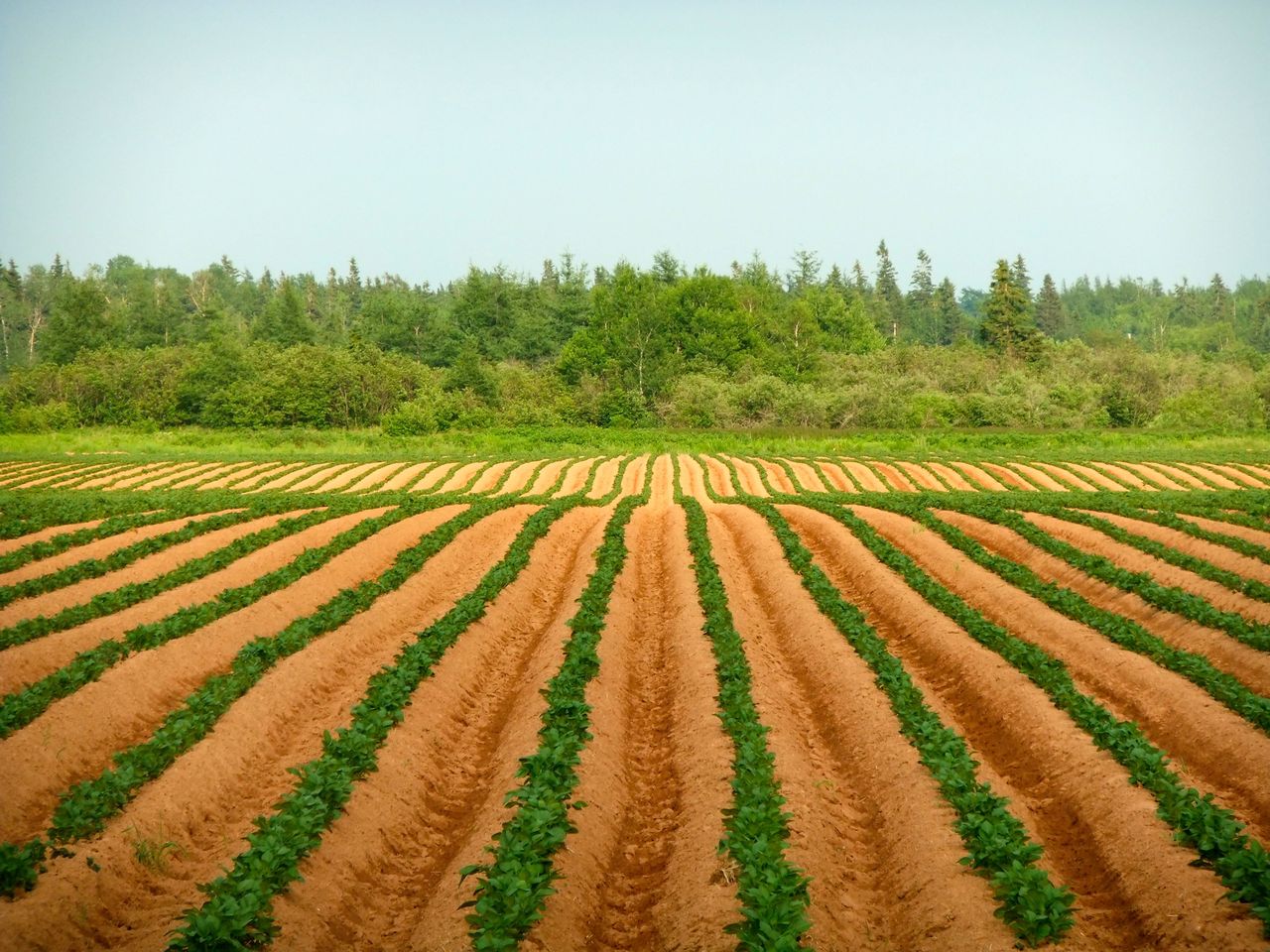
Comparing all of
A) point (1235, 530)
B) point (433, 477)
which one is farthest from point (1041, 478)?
point (433, 477)

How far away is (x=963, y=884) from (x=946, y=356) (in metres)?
75.6

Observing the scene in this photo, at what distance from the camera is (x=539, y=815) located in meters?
8.48

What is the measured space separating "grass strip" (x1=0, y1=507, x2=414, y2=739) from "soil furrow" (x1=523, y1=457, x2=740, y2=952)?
6469 millimetres

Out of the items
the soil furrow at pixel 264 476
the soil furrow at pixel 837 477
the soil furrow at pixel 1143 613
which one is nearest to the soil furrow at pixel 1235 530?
the soil furrow at pixel 1143 613

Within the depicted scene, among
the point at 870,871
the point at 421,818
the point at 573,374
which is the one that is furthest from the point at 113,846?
the point at 573,374

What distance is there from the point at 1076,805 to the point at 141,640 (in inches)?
495

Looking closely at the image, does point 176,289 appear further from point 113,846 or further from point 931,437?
point 113,846

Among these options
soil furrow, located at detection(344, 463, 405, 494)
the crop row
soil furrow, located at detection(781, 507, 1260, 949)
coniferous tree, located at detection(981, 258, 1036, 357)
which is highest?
coniferous tree, located at detection(981, 258, 1036, 357)

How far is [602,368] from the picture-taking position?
277ft

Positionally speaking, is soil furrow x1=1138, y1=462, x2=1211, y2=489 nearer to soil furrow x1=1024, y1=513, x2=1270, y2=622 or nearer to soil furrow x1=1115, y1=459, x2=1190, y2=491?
soil furrow x1=1115, y1=459, x2=1190, y2=491

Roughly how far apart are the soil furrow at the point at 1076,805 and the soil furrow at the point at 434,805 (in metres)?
5.43

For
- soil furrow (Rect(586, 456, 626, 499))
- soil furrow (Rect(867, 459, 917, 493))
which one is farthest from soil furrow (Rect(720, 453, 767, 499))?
soil furrow (Rect(586, 456, 626, 499))

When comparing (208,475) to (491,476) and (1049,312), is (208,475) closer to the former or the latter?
(491,476)

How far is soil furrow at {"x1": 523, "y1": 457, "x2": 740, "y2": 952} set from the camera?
25.3ft
